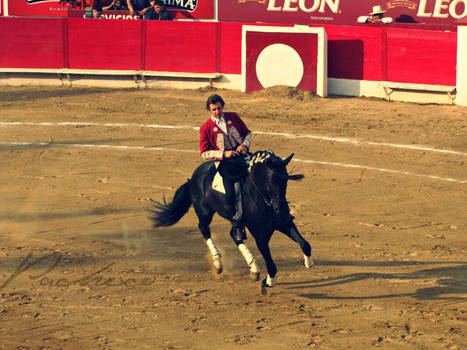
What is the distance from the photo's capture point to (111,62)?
19547mm

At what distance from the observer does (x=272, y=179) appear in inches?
253

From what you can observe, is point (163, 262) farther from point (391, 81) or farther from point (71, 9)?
point (71, 9)

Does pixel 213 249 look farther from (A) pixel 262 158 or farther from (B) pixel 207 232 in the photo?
(A) pixel 262 158

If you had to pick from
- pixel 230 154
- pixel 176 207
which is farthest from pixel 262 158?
pixel 176 207

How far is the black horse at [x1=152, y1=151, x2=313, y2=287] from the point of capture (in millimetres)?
6469

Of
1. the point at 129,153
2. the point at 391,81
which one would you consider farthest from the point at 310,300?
the point at 391,81

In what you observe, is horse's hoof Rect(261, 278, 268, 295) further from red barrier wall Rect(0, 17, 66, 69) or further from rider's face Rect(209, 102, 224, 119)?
red barrier wall Rect(0, 17, 66, 69)

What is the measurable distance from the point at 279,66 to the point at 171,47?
3013 mm

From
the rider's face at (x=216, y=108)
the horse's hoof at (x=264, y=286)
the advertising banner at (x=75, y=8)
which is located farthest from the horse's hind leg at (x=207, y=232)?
the advertising banner at (x=75, y=8)

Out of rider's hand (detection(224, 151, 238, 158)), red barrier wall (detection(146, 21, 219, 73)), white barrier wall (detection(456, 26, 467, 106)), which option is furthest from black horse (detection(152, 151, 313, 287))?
red barrier wall (detection(146, 21, 219, 73))

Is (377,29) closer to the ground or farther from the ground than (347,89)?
farther from the ground

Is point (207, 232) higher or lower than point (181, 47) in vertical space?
lower

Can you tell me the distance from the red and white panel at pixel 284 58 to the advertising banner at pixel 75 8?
458cm

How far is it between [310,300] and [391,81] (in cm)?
1096
